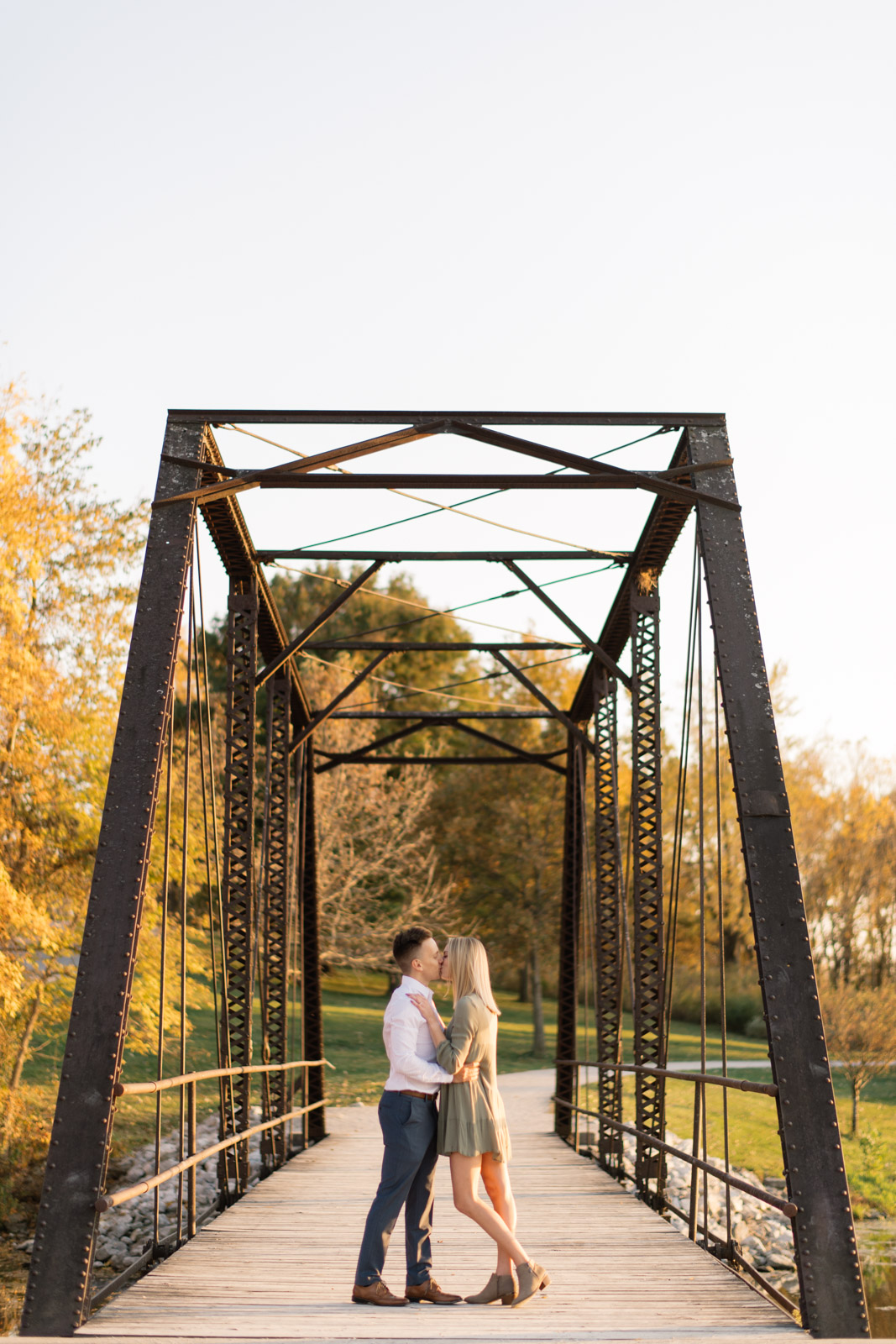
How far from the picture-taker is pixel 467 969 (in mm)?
5254

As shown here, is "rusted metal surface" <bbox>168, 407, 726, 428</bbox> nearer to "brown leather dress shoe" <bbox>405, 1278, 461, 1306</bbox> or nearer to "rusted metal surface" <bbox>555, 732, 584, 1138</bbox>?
"brown leather dress shoe" <bbox>405, 1278, 461, 1306</bbox>

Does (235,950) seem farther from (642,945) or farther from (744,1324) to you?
(744,1324)

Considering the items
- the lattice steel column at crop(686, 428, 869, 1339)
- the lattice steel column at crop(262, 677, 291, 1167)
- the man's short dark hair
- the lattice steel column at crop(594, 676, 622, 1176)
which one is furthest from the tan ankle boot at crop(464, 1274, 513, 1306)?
the lattice steel column at crop(262, 677, 291, 1167)

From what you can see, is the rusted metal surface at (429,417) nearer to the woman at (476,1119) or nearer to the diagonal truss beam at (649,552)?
the diagonal truss beam at (649,552)

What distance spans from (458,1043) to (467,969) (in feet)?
1.03

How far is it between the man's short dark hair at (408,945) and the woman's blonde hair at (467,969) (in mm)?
131

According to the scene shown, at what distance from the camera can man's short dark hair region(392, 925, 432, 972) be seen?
5.28 m

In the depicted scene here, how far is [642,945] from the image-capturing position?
32.7ft

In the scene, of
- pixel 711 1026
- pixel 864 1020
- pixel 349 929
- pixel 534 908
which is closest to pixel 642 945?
pixel 864 1020

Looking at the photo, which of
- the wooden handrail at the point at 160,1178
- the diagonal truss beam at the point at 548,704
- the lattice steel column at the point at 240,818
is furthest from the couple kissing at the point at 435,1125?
the diagonal truss beam at the point at 548,704

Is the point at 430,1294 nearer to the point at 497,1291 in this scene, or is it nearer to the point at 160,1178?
the point at 497,1291

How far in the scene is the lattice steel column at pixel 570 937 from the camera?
14188mm

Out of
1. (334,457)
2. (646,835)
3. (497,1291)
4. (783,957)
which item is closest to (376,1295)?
(497,1291)

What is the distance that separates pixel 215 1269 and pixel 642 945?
5023 mm
